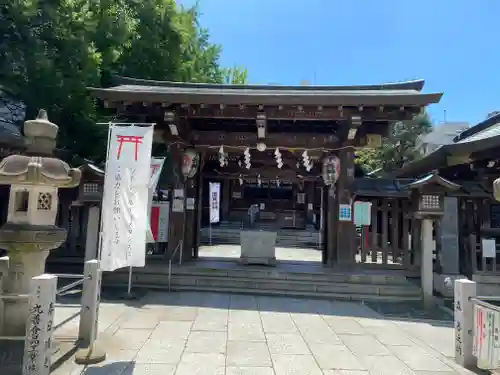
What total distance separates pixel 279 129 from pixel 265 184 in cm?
Answer: 1344

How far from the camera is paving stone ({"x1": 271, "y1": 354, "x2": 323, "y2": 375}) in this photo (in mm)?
4383

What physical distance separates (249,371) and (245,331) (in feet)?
4.97

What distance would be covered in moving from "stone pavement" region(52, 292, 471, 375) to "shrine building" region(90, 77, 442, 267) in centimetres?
277

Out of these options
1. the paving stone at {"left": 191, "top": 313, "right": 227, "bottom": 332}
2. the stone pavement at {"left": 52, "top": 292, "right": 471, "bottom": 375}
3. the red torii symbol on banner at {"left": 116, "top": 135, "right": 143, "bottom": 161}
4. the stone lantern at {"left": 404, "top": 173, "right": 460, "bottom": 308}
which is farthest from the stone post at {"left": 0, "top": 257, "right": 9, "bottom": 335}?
the stone lantern at {"left": 404, "top": 173, "right": 460, "bottom": 308}

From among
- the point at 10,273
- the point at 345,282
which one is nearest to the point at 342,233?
the point at 345,282

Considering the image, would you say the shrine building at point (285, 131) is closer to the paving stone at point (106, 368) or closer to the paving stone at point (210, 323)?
the paving stone at point (210, 323)

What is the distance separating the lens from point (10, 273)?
4852 mm

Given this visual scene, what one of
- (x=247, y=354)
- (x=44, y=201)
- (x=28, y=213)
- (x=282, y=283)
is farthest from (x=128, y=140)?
(x=282, y=283)

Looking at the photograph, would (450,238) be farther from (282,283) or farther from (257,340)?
(257,340)

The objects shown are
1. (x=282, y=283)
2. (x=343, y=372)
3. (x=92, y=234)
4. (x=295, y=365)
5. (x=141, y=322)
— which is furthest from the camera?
(x=282, y=283)

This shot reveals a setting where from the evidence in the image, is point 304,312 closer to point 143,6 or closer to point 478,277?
point 478,277

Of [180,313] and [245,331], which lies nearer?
[245,331]

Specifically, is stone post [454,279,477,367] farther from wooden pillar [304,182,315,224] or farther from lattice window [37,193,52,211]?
wooden pillar [304,182,315,224]

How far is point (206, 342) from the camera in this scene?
5.27 meters
